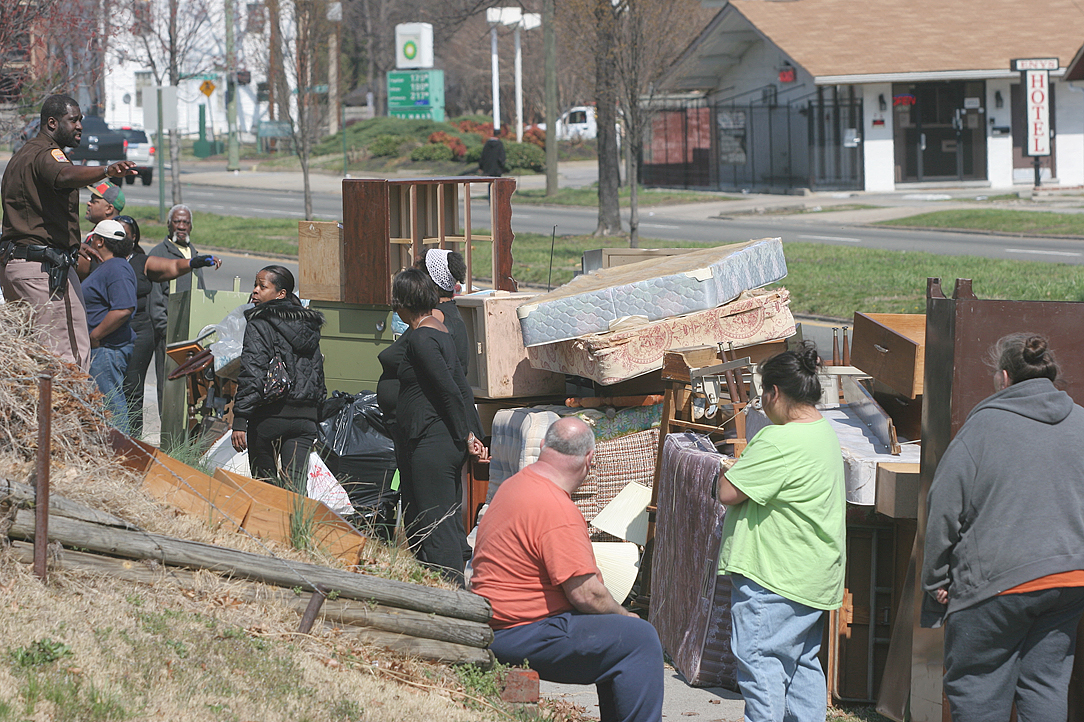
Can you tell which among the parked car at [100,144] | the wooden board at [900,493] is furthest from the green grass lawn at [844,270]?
the parked car at [100,144]

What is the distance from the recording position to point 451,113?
2977 inches

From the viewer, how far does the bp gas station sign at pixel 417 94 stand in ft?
191

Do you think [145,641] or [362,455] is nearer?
[145,641]

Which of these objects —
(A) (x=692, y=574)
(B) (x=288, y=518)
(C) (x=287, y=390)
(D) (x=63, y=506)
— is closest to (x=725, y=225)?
(C) (x=287, y=390)

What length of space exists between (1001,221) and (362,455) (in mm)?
21040

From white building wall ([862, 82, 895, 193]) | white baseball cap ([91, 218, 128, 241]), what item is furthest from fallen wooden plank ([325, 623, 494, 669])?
white building wall ([862, 82, 895, 193])

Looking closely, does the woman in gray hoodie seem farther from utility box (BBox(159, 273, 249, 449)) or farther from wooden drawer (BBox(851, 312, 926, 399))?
utility box (BBox(159, 273, 249, 449))

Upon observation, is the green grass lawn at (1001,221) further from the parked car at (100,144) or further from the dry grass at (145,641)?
the parked car at (100,144)

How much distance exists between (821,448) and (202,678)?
7.86 feet

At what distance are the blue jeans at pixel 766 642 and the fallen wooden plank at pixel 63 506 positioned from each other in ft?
8.04

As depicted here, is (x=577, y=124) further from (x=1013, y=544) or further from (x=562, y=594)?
(x=1013, y=544)

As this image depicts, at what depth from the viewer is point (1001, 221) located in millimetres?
25062

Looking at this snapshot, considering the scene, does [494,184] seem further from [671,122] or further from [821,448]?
[671,122]

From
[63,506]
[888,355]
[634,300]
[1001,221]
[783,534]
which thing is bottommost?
[783,534]
